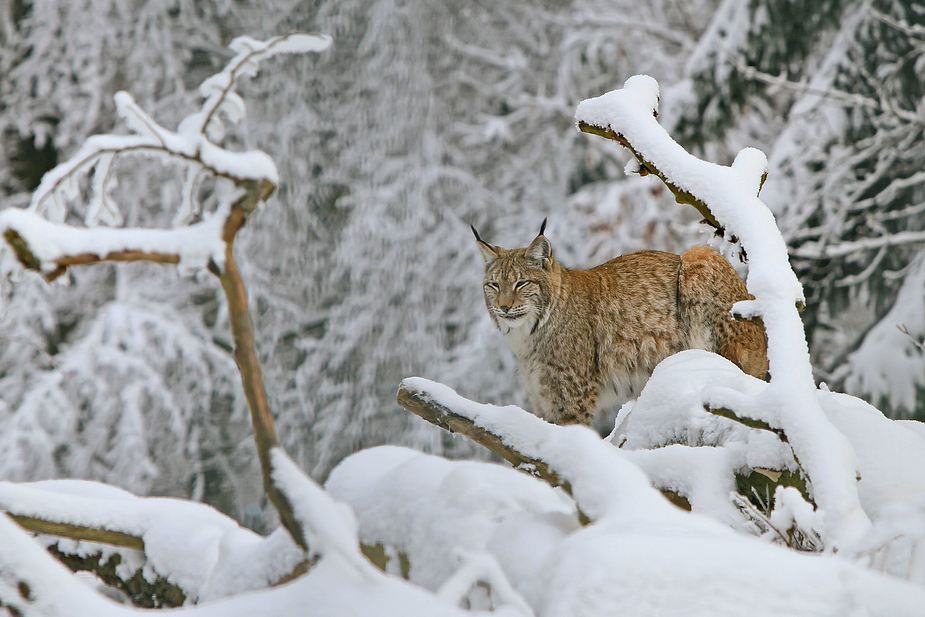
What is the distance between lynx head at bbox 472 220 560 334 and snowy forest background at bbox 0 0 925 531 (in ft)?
7.51

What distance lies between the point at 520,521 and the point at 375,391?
668 centimetres

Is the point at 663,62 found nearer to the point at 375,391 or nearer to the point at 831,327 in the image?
the point at 831,327

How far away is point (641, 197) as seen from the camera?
681 centimetres

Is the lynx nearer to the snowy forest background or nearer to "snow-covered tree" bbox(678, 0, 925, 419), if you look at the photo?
"snow-covered tree" bbox(678, 0, 925, 419)

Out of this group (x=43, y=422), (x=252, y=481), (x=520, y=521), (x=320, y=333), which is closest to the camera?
(x=520, y=521)

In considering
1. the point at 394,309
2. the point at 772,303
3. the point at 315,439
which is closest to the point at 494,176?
the point at 394,309

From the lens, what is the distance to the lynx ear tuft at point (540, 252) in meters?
3.85

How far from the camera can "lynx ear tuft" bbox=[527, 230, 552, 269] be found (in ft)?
12.6

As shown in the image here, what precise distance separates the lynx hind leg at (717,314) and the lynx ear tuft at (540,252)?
24.7 inches

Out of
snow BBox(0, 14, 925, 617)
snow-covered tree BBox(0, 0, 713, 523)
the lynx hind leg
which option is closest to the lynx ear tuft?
the lynx hind leg

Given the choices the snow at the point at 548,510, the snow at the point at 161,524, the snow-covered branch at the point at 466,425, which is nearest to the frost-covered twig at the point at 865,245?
the snow at the point at 548,510

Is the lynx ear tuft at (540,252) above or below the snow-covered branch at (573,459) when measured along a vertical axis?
above

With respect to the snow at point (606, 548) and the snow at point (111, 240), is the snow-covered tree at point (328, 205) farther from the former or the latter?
the snow at point (111, 240)

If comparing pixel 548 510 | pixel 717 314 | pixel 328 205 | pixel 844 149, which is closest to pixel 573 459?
pixel 548 510
